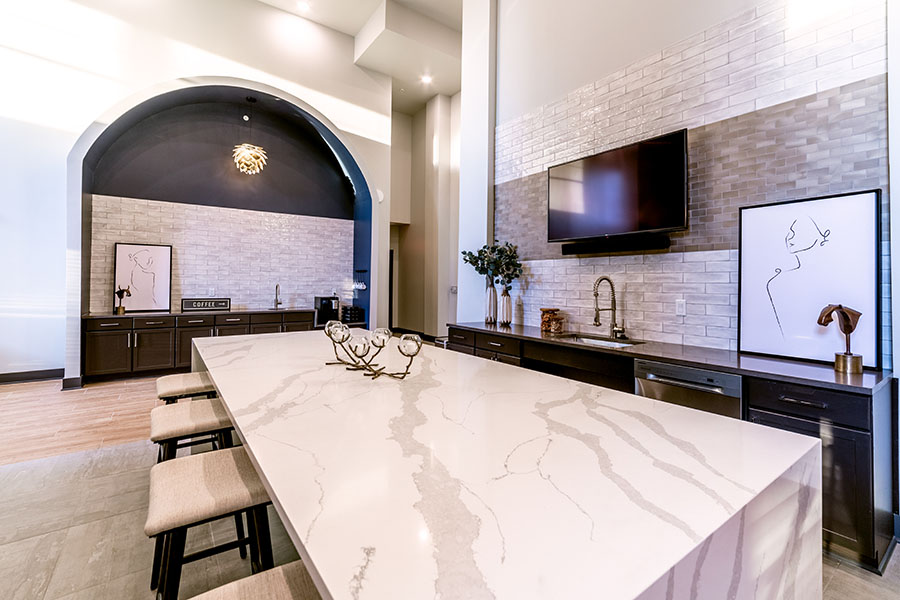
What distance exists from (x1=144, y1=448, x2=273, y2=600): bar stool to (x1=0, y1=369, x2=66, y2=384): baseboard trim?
5133 millimetres

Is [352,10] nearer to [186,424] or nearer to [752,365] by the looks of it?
[186,424]

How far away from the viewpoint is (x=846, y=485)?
180 cm

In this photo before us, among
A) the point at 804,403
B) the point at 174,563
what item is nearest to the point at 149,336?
the point at 174,563

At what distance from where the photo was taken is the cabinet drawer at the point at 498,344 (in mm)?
3447

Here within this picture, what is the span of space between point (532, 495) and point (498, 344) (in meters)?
2.83

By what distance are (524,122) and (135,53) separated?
4.61 meters

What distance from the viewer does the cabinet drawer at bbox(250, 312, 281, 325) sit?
5.86 metres

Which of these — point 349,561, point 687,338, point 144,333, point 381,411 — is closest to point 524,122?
point 687,338

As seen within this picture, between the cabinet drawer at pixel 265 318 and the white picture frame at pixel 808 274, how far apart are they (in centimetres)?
552

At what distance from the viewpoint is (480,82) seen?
14.9 ft

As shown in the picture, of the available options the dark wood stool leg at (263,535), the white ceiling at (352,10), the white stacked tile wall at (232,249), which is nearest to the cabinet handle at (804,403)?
the dark wood stool leg at (263,535)

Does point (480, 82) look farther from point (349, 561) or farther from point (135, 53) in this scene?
point (349, 561)

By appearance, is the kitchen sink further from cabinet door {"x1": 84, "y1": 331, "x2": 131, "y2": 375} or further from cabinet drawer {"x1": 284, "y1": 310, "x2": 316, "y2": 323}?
cabinet door {"x1": 84, "y1": 331, "x2": 131, "y2": 375}

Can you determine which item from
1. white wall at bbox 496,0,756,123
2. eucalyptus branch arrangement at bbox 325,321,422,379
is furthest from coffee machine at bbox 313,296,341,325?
eucalyptus branch arrangement at bbox 325,321,422,379
